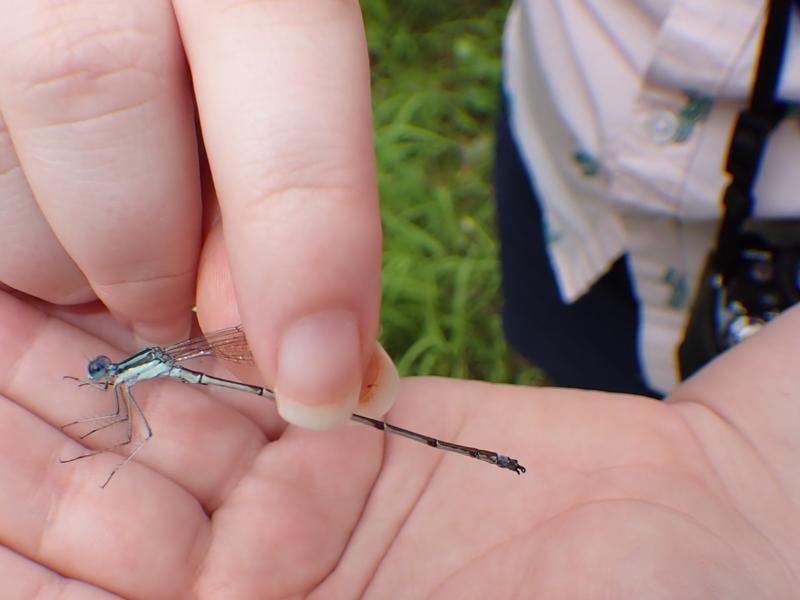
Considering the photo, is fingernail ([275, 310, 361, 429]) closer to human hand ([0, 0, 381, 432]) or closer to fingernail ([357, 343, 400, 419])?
human hand ([0, 0, 381, 432])

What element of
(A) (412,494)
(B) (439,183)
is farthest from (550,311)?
(B) (439,183)

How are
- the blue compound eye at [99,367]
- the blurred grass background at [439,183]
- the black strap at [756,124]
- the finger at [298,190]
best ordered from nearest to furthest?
1. the finger at [298,190]
2. the blue compound eye at [99,367]
3. the black strap at [756,124]
4. the blurred grass background at [439,183]

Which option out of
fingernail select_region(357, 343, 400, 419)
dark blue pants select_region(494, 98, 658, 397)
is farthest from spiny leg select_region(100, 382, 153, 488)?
dark blue pants select_region(494, 98, 658, 397)

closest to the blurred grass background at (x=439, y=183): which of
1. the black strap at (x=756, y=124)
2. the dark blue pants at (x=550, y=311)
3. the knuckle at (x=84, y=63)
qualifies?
the dark blue pants at (x=550, y=311)

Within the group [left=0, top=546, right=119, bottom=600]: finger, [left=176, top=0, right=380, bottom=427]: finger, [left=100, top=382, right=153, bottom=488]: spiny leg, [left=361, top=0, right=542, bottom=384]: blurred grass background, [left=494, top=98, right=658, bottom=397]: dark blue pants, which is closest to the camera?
[left=176, top=0, right=380, bottom=427]: finger

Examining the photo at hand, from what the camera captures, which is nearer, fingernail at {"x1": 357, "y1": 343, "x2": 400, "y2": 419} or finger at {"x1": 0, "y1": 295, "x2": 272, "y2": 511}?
fingernail at {"x1": 357, "y1": 343, "x2": 400, "y2": 419}

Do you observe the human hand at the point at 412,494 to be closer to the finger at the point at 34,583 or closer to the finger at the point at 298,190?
the finger at the point at 34,583

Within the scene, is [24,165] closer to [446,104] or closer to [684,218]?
[684,218]
